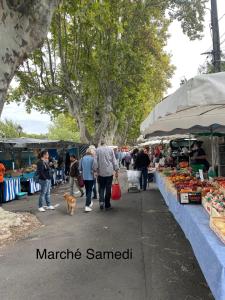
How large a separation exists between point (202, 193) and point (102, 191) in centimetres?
476

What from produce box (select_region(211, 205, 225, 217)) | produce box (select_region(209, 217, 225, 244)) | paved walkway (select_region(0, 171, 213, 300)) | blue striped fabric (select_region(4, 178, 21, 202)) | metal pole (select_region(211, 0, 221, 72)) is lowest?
paved walkway (select_region(0, 171, 213, 300))

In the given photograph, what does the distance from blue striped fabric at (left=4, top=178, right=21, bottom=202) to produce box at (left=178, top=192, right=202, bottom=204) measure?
8.97m

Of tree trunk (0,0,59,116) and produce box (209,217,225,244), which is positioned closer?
produce box (209,217,225,244)

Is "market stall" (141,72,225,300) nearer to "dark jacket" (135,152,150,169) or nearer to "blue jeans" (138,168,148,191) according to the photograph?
"dark jacket" (135,152,150,169)

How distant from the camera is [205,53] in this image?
16281 millimetres

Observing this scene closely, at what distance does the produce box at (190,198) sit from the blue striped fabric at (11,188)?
8.97 m

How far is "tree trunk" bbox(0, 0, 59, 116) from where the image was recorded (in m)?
7.51

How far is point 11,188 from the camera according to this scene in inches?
533

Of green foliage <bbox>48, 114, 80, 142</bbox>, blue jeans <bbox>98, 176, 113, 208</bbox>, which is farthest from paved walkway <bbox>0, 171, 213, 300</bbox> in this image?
green foliage <bbox>48, 114, 80, 142</bbox>

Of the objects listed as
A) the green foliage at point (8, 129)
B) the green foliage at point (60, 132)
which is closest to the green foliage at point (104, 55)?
the green foliage at point (8, 129)

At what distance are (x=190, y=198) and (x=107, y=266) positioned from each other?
5.29ft

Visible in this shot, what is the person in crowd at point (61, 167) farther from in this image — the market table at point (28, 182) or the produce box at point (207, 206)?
the produce box at point (207, 206)

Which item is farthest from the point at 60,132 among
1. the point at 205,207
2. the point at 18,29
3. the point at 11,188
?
the point at 205,207

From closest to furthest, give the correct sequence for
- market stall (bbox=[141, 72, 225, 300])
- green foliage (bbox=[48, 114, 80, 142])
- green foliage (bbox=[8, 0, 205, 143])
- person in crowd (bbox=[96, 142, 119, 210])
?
market stall (bbox=[141, 72, 225, 300])
person in crowd (bbox=[96, 142, 119, 210])
green foliage (bbox=[8, 0, 205, 143])
green foliage (bbox=[48, 114, 80, 142])
